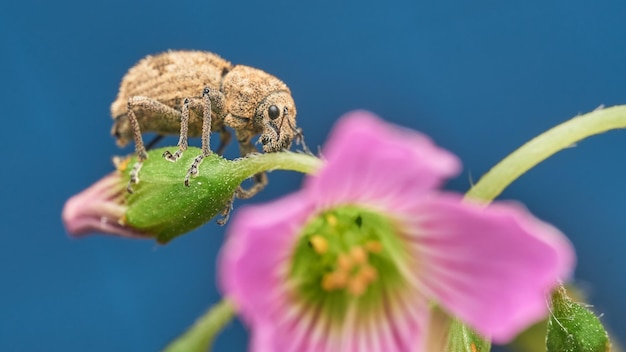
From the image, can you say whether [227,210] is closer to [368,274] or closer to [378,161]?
[368,274]

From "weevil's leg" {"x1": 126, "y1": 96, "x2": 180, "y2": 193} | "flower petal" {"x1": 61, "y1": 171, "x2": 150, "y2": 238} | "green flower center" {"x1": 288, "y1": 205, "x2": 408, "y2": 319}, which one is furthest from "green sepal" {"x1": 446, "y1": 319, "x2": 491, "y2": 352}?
"weevil's leg" {"x1": 126, "y1": 96, "x2": 180, "y2": 193}

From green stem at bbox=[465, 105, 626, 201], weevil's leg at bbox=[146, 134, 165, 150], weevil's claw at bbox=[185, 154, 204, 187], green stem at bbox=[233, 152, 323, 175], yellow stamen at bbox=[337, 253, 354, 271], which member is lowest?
yellow stamen at bbox=[337, 253, 354, 271]

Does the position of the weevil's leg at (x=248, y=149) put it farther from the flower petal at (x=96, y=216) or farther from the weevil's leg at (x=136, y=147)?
the flower petal at (x=96, y=216)

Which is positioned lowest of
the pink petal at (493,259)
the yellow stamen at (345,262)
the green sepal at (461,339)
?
the green sepal at (461,339)

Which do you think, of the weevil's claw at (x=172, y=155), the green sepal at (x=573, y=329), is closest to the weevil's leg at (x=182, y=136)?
the weevil's claw at (x=172, y=155)

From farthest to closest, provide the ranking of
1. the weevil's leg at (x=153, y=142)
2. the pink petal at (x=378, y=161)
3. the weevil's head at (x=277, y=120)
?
the weevil's leg at (x=153, y=142), the weevil's head at (x=277, y=120), the pink petal at (x=378, y=161)

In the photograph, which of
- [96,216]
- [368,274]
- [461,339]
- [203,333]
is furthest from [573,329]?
[96,216]

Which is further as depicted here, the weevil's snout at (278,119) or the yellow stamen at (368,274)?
the weevil's snout at (278,119)

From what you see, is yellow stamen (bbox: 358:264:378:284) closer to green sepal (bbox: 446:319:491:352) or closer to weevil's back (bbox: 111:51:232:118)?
green sepal (bbox: 446:319:491:352)
